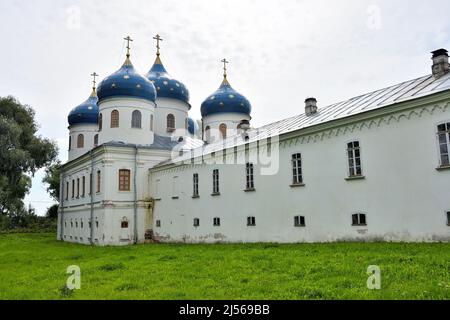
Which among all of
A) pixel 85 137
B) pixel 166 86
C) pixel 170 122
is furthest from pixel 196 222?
pixel 85 137

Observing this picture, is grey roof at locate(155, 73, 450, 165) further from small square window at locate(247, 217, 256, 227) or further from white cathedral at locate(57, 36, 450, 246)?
small square window at locate(247, 217, 256, 227)

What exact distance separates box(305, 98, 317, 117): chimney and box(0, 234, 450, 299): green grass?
8.52 metres

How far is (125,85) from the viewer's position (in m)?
27.0

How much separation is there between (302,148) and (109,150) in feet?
45.4

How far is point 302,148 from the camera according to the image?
1627 cm

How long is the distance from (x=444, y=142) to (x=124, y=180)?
19.3 meters

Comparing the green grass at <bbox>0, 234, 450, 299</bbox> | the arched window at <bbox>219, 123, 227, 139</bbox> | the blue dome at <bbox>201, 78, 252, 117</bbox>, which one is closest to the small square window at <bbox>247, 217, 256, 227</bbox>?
the green grass at <bbox>0, 234, 450, 299</bbox>

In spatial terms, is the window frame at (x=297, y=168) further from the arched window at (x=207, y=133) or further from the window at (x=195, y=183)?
the arched window at (x=207, y=133)

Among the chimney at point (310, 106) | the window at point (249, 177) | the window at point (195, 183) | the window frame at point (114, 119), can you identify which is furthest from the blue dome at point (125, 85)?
the chimney at point (310, 106)

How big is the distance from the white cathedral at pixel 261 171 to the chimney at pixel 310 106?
0.21 ft

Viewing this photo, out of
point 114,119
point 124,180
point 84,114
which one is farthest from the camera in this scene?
point 84,114

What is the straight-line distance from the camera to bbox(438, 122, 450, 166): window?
11617 millimetres

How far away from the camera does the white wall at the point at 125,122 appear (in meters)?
27.1

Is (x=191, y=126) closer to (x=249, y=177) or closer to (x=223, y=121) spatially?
(x=223, y=121)
